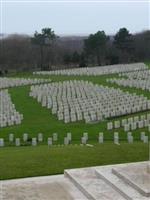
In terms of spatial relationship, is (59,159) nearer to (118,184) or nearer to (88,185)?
(88,185)

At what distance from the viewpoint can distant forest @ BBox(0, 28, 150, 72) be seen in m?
74.8

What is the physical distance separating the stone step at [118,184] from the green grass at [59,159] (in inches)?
45.2

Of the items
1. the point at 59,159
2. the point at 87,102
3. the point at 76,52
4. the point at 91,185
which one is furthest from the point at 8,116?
the point at 76,52

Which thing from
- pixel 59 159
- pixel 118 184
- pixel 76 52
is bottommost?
pixel 59 159

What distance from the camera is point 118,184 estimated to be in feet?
29.4

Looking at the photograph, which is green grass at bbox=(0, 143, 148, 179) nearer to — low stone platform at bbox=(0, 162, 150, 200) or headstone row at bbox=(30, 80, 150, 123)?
low stone platform at bbox=(0, 162, 150, 200)

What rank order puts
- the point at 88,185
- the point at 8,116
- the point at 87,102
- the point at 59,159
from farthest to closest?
the point at 87,102 → the point at 8,116 → the point at 59,159 → the point at 88,185

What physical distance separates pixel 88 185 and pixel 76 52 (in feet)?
216

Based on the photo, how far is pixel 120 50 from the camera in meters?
79.4

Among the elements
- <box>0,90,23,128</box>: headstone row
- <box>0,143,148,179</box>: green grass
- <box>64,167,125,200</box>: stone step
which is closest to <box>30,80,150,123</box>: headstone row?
<box>0,90,23,128</box>: headstone row

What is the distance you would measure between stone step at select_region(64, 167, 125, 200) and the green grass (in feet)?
2.43

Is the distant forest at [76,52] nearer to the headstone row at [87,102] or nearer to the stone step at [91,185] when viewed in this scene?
the headstone row at [87,102]

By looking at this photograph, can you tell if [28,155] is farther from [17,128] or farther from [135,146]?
[17,128]

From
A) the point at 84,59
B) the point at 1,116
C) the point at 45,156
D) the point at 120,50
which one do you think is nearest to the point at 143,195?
the point at 45,156
